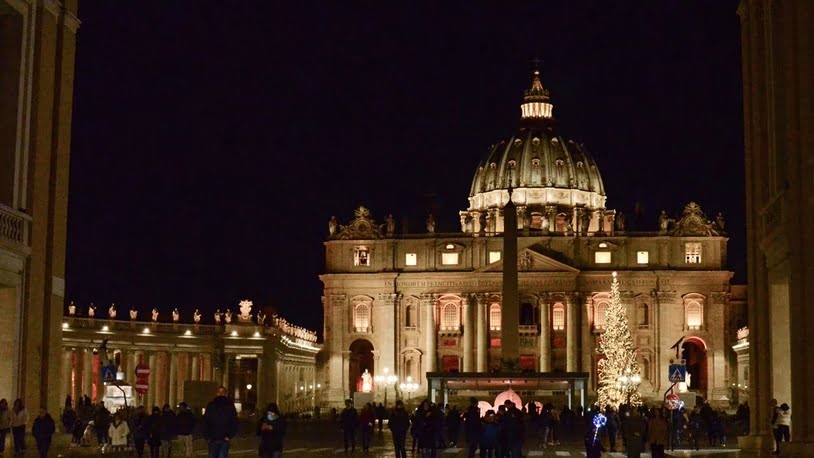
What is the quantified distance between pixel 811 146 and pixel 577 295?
101 meters

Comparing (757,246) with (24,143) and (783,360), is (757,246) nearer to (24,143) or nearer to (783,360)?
(783,360)

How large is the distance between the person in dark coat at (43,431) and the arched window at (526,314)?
10620cm

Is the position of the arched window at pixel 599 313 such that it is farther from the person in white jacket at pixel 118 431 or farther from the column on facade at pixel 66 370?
the person in white jacket at pixel 118 431

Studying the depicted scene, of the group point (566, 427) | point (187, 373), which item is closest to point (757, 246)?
point (566, 427)

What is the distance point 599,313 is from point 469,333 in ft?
39.2

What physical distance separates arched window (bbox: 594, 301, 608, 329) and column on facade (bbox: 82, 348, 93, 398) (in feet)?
170

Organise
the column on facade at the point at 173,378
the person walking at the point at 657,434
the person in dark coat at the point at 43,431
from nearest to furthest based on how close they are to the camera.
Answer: the person in dark coat at the point at 43,431
the person walking at the point at 657,434
the column on facade at the point at 173,378

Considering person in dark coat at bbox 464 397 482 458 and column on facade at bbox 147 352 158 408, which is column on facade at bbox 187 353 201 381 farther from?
person in dark coat at bbox 464 397 482 458

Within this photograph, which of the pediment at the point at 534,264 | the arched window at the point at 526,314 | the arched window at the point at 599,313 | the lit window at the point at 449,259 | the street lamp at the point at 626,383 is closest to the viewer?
the street lamp at the point at 626,383

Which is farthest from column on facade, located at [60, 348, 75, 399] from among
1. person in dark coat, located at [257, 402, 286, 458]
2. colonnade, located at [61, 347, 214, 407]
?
person in dark coat, located at [257, 402, 286, 458]

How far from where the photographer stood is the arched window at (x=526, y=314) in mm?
131250

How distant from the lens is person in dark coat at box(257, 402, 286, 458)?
78.6 feet

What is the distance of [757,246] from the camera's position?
31750mm

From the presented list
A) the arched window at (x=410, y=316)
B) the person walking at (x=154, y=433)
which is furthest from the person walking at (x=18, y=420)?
the arched window at (x=410, y=316)
